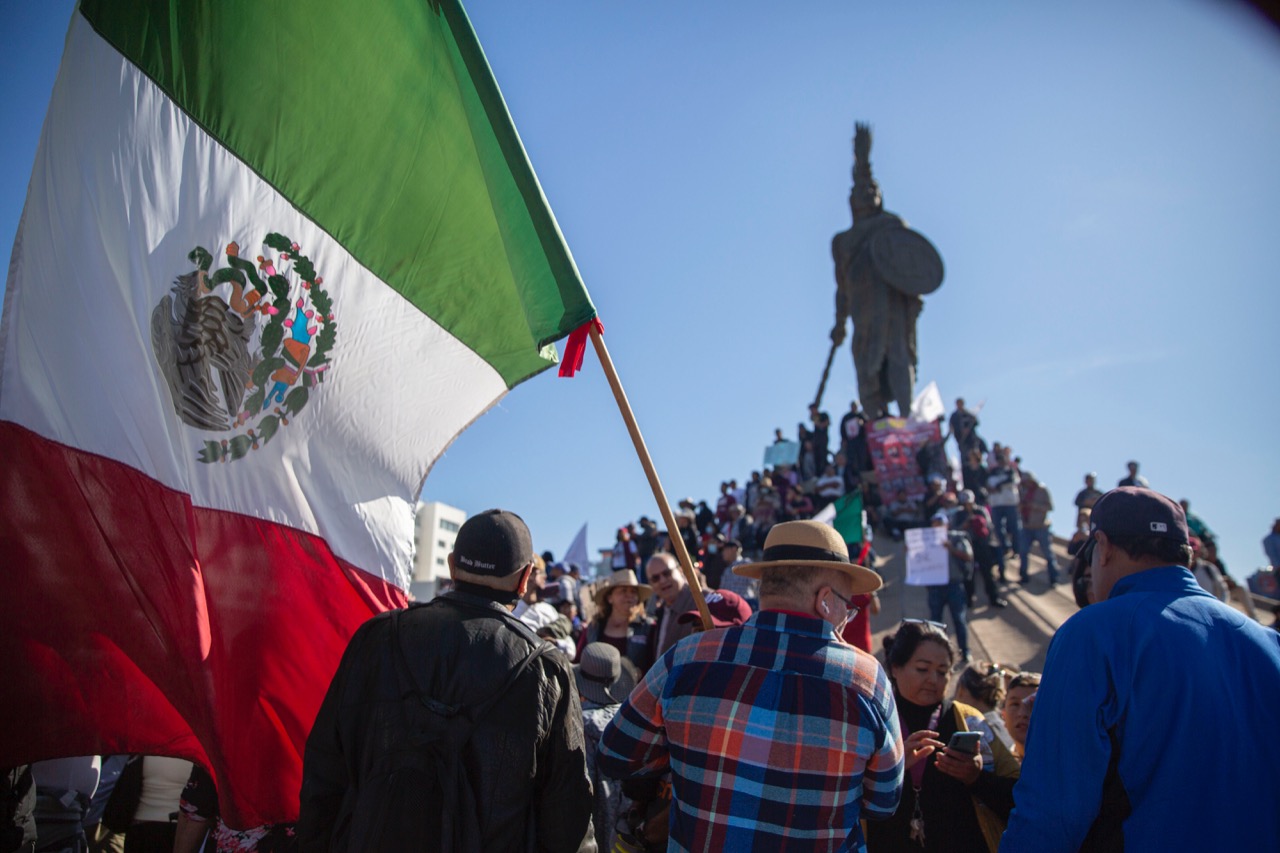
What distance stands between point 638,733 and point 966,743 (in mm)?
1212

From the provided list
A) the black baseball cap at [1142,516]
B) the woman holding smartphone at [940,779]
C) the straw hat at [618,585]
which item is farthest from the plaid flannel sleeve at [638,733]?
the straw hat at [618,585]

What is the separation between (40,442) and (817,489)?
1385cm

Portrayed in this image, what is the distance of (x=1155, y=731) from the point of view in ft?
6.27

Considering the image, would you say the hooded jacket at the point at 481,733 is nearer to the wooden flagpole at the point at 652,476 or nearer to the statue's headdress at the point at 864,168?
the wooden flagpole at the point at 652,476

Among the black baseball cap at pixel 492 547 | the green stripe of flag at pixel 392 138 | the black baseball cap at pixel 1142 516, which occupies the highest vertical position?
the green stripe of flag at pixel 392 138

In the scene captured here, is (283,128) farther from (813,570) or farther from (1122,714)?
(1122,714)

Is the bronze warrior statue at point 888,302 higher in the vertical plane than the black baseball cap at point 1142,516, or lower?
higher

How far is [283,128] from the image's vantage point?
3221 millimetres

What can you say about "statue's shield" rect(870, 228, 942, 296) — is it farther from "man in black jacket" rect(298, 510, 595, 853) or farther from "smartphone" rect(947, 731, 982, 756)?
"man in black jacket" rect(298, 510, 595, 853)

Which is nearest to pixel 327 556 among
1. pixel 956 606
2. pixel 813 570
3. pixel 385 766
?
pixel 385 766

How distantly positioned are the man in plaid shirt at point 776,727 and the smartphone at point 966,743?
23.8 inches

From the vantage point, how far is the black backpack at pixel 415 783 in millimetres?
2088

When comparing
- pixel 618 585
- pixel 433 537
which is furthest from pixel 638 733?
pixel 433 537

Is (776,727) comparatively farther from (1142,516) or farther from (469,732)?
(1142,516)
